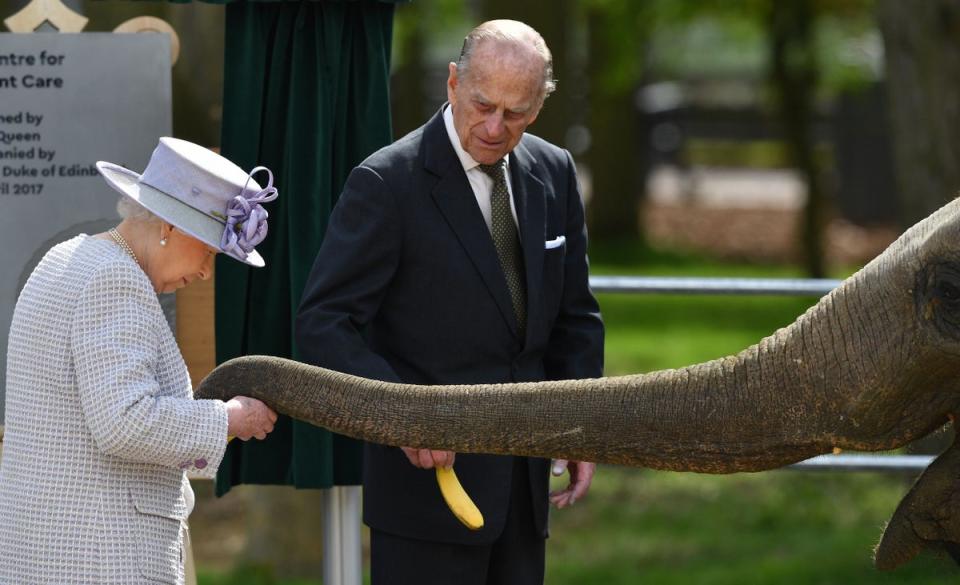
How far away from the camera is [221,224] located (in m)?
4.40

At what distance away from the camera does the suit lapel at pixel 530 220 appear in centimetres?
497

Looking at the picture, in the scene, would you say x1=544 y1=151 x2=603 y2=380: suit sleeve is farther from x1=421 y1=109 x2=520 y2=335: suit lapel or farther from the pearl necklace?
the pearl necklace

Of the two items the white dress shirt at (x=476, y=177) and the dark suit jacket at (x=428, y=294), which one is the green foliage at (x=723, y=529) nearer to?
the dark suit jacket at (x=428, y=294)

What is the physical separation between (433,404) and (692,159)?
30.0 metres

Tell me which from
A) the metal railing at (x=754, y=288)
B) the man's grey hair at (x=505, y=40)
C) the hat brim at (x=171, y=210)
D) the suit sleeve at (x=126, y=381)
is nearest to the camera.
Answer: the suit sleeve at (x=126, y=381)

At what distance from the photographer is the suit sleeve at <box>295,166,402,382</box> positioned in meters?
4.69

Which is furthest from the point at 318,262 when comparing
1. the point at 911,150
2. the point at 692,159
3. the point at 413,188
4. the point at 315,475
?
the point at 692,159

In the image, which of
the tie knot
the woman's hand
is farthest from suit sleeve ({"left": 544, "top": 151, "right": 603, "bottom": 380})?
the woman's hand

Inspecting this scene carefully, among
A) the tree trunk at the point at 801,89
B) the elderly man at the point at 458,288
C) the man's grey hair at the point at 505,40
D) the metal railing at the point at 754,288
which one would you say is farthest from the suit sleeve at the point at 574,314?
the tree trunk at the point at 801,89

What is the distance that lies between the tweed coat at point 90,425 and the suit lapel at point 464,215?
0.95 m

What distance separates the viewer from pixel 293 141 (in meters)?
5.71

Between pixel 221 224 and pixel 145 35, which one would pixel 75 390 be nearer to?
pixel 221 224

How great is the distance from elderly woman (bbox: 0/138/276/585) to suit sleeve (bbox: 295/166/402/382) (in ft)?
1.27

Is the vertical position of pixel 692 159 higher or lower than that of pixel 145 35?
lower
